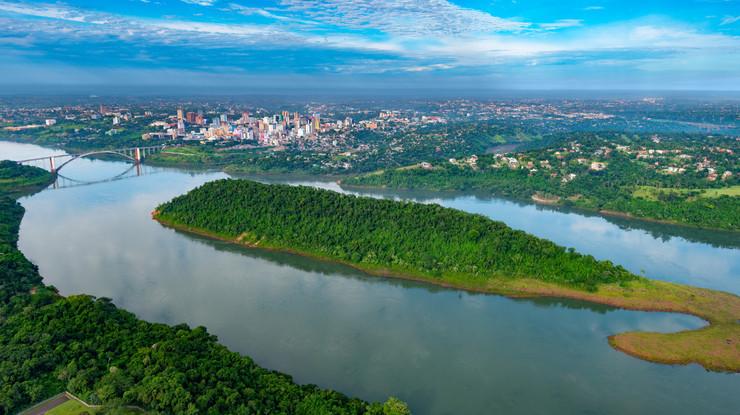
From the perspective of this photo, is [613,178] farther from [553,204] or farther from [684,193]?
[553,204]

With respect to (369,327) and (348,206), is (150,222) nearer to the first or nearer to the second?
(348,206)

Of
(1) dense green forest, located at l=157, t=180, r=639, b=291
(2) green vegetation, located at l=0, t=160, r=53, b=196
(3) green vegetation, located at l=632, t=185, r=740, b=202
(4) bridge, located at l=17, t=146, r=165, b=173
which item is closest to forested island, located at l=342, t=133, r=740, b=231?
(3) green vegetation, located at l=632, t=185, r=740, b=202

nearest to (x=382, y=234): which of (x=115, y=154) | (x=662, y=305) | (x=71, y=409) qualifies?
(x=662, y=305)

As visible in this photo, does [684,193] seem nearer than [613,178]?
Yes

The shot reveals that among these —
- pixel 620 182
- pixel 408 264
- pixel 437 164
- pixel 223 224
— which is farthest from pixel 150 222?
pixel 620 182

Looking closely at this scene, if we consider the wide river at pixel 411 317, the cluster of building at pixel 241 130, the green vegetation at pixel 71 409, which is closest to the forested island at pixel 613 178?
the wide river at pixel 411 317

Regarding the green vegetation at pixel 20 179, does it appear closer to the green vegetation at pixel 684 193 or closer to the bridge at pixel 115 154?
the bridge at pixel 115 154
